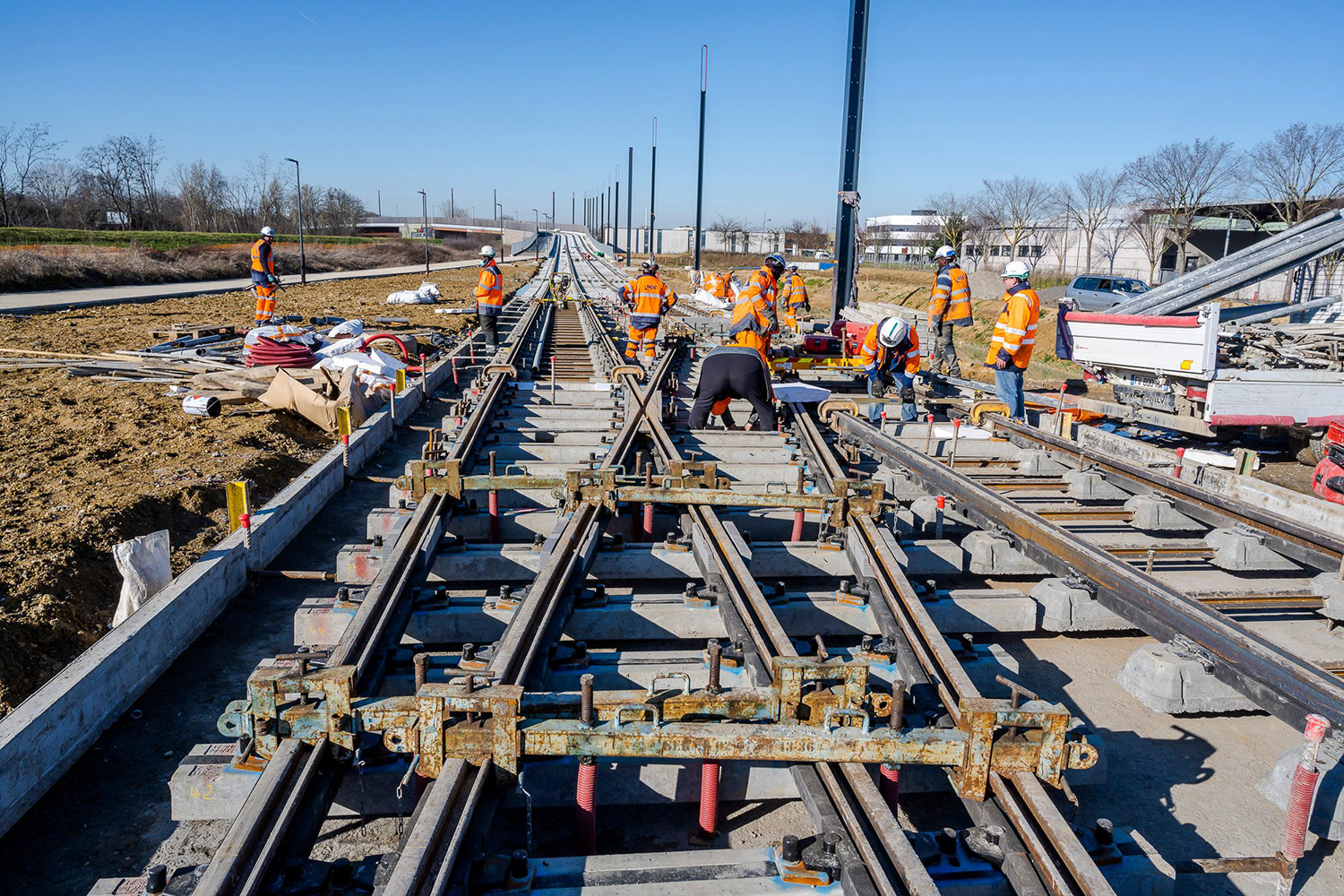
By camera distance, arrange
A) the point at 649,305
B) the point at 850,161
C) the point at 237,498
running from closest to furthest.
Answer: 1. the point at 237,498
2. the point at 649,305
3. the point at 850,161

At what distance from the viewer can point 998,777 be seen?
2.81 meters

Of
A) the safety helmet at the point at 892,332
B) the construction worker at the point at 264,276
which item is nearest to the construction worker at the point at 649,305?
the safety helmet at the point at 892,332

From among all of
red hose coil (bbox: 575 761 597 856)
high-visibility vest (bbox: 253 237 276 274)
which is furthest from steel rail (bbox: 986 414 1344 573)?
high-visibility vest (bbox: 253 237 276 274)

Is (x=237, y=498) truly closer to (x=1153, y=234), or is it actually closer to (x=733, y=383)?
(x=733, y=383)

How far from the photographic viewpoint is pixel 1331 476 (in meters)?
7.50

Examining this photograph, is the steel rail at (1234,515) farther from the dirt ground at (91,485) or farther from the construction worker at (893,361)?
the dirt ground at (91,485)

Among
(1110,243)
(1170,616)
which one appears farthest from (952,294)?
(1110,243)

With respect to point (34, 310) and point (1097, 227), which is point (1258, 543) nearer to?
point (34, 310)

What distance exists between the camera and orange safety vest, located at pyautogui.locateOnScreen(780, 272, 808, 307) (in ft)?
44.1

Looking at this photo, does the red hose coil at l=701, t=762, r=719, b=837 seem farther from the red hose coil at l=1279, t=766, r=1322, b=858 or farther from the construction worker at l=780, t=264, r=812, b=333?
the construction worker at l=780, t=264, r=812, b=333

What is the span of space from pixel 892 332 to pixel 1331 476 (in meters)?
4.15

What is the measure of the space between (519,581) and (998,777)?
308 centimetres

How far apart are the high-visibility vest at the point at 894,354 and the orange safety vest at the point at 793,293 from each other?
11.0 feet

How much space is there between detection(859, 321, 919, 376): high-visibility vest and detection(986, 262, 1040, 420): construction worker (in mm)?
852
